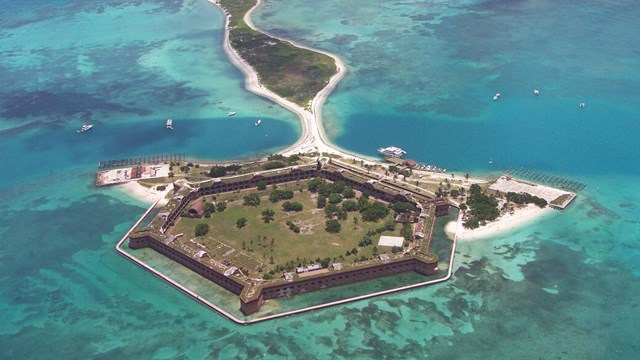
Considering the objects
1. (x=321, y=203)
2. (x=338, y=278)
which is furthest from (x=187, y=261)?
(x=321, y=203)

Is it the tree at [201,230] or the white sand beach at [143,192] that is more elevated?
the tree at [201,230]

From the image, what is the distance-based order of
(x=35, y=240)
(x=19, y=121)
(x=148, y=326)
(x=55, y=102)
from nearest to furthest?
(x=148, y=326)
(x=35, y=240)
(x=19, y=121)
(x=55, y=102)

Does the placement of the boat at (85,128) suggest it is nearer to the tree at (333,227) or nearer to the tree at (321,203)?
the tree at (321,203)

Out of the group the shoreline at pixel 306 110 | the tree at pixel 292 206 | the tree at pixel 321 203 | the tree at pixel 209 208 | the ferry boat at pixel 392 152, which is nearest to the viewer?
the tree at pixel 292 206

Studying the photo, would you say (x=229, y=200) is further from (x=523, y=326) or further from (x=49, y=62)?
(x=49, y=62)

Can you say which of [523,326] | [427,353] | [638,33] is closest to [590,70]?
[638,33]

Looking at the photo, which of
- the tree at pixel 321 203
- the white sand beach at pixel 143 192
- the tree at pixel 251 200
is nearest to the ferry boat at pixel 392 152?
the tree at pixel 321 203

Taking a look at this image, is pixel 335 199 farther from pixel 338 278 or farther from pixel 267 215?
pixel 338 278
